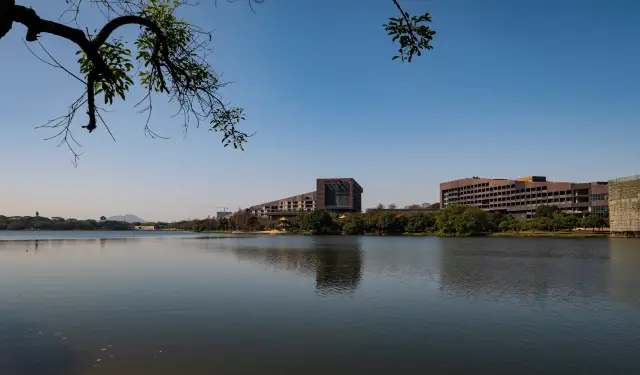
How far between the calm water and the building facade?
112m

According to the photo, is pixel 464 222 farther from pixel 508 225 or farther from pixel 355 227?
pixel 355 227

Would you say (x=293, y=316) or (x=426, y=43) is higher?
(x=426, y=43)

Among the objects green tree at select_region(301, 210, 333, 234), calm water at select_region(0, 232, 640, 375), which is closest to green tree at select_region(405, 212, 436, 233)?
green tree at select_region(301, 210, 333, 234)

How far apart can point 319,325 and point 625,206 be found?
14534cm

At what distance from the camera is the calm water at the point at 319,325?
1537 centimetres

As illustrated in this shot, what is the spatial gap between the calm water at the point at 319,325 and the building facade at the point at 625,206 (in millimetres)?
111759

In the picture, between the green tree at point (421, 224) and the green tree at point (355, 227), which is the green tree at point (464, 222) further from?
the green tree at point (355, 227)

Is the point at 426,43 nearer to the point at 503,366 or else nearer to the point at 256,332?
the point at 503,366

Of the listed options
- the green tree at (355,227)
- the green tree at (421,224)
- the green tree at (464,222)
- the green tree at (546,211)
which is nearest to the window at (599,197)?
the green tree at (546,211)

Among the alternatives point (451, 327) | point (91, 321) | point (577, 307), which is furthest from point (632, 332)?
point (91, 321)

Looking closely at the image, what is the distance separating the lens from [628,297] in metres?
28.5

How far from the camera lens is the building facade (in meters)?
129

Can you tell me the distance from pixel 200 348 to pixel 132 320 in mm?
6603

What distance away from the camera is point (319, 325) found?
2084 cm
